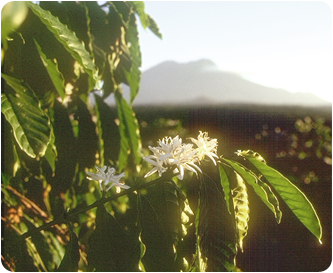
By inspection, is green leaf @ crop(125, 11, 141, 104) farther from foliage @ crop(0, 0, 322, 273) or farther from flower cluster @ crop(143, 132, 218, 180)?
flower cluster @ crop(143, 132, 218, 180)

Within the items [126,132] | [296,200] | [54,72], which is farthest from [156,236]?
[126,132]

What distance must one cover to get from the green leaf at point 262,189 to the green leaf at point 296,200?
0.02 meters

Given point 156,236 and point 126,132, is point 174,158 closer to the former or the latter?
point 156,236

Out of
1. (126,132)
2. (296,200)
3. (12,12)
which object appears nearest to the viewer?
(12,12)

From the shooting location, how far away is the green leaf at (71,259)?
742mm

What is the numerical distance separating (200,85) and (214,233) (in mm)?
8537

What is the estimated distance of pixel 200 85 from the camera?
9.06m

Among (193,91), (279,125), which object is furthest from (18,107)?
(193,91)

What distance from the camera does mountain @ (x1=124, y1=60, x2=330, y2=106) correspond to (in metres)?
8.01

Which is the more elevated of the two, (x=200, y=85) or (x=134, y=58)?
(x=134, y=58)

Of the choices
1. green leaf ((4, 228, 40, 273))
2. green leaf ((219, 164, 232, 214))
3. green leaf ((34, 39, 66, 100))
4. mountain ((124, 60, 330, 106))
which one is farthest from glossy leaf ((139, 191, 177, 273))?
mountain ((124, 60, 330, 106))

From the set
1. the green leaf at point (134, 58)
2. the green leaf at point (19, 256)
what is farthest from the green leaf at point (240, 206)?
the green leaf at point (134, 58)

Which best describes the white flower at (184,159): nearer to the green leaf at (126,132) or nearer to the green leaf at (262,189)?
the green leaf at (262,189)

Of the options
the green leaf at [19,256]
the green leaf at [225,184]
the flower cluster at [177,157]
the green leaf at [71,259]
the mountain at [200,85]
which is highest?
the flower cluster at [177,157]
